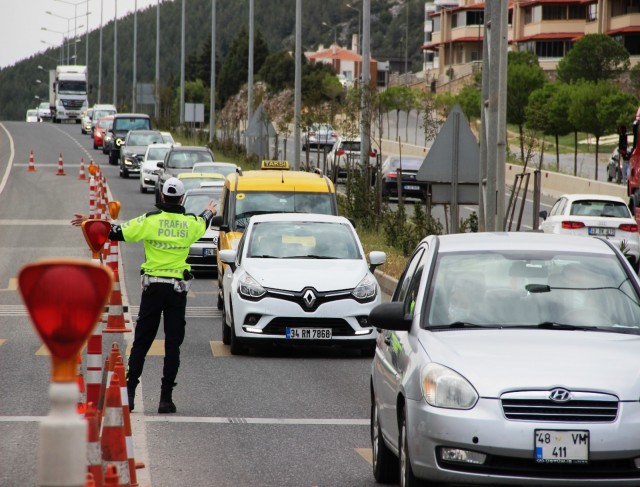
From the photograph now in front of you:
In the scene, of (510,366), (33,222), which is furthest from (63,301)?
(33,222)

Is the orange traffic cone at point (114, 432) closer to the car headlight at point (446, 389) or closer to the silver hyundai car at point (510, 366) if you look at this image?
the silver hyundai car at point (510, 366)

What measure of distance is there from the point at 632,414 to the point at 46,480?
407cm

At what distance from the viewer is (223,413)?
11.6m

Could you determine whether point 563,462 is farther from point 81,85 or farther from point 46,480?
point 81,85

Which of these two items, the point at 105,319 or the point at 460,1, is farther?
the point at 460,1

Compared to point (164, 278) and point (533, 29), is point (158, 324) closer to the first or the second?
point (164, 278)

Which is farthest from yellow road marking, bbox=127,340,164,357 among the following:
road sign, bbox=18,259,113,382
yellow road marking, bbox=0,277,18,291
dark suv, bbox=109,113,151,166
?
dark suv, bbox=109,113,151,166

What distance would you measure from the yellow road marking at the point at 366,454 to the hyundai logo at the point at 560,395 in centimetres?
261

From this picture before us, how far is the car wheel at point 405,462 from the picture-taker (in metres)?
7.45

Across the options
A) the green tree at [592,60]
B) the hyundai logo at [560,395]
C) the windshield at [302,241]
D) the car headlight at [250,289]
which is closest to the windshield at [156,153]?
the windshield at [302,241]

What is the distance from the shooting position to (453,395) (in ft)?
23.7

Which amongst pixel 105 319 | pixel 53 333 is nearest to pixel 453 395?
pixel 53 333

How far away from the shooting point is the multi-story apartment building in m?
108

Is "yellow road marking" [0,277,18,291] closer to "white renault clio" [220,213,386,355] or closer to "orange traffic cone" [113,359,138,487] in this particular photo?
"white renault clio" [220,213,386,355]
